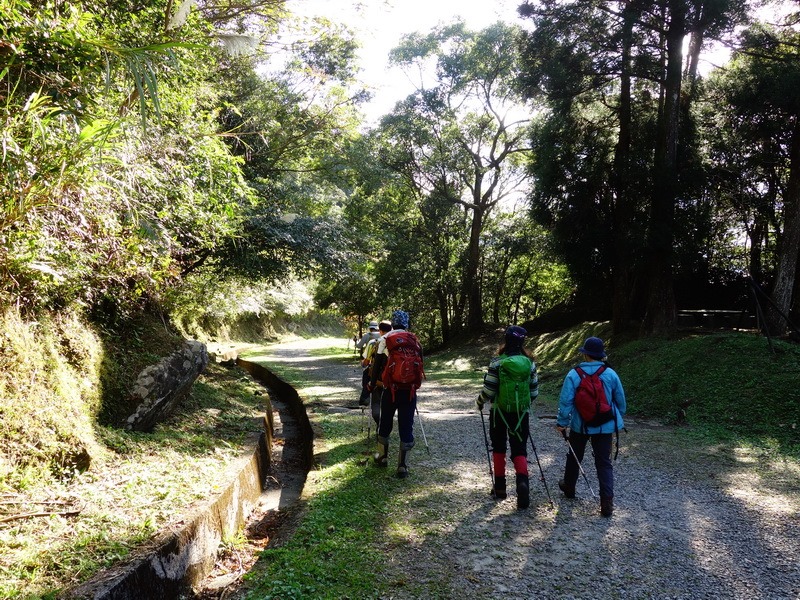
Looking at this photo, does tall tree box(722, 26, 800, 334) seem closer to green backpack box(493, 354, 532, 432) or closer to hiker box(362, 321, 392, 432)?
hiker box(362, 321, 392, 432)

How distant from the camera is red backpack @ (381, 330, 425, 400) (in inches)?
220

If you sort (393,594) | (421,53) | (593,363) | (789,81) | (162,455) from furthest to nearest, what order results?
(421,53)
(789,81)
(162,455)
(593,363)
(393,594)


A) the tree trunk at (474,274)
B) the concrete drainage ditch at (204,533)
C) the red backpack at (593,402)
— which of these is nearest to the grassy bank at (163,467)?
the concrete drainage ditch at (204,533)

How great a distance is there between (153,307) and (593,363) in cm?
627

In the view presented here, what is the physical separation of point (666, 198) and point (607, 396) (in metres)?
10.3

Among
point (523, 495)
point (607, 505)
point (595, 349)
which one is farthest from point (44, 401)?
point (607, 505)

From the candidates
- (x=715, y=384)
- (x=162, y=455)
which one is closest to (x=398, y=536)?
(x=162, y=455)

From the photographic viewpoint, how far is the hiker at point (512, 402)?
4.80m

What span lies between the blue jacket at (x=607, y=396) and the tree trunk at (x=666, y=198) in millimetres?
9605

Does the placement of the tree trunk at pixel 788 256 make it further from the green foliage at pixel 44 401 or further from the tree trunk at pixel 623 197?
the green foliage at pixel 44 401

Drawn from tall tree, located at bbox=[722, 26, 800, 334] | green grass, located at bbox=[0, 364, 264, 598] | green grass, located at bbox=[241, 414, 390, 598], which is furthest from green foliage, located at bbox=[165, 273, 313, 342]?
tall tree, located at bbox=[722, 26, 800, 334]

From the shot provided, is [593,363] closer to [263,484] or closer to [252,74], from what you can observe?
[263,484]

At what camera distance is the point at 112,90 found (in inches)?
208

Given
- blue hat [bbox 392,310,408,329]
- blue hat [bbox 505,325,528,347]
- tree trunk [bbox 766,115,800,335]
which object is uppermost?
tree trunk [bbox 766,115,800,335]
